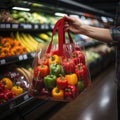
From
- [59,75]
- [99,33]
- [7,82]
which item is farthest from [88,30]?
[7,82]

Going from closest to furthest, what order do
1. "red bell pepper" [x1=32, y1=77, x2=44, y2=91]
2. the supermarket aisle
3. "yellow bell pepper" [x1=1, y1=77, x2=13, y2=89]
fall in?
"red bell pepper" [x1=32, y1=77, x2=44, y2=91] → "yellow bell pepper" [x1=1, y1=77, x2=13, y2=89] → the supermarket aisle

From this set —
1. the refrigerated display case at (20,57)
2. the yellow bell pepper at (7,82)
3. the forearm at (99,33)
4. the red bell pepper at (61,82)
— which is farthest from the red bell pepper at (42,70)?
the yellow bell pepper at (7,82)

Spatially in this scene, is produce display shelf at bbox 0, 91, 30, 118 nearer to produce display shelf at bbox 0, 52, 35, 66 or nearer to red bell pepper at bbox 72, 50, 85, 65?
produce display shelf at bbox 0, 52, 35, 66

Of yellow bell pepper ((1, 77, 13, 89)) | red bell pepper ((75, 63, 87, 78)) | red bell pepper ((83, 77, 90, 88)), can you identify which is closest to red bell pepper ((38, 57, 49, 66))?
red bell pepper ((75, 63, 87, 78))

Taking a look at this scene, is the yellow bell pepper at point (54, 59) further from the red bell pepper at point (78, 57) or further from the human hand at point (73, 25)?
the human hand at point (73, 25)

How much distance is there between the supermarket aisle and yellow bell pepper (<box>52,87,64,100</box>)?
3.69 ft

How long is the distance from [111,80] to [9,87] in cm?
333

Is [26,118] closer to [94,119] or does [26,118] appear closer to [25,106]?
[25,106]

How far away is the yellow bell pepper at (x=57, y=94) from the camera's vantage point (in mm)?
1660

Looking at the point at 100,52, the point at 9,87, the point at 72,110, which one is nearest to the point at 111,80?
the point at 100,52

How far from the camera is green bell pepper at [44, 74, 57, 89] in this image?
5.58 ft

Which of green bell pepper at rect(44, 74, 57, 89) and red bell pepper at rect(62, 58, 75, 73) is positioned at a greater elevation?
red bell pepper at rect(62, 58, 75, 73)

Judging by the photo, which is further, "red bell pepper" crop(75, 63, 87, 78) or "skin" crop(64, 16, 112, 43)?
"skin" crop(64, 16, 112, 43)

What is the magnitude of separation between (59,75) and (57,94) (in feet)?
0.51
